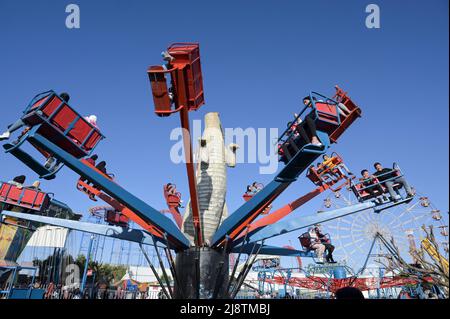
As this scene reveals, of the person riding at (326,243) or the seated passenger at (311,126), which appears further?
the person riding at (326,243)

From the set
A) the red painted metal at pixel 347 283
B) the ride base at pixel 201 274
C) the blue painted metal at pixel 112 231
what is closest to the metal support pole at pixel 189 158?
the ride base at pixel 201 274

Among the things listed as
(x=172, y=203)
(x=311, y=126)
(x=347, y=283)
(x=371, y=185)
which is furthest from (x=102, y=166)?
(x=347, y=283)

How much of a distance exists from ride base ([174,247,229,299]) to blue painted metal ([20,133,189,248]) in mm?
440

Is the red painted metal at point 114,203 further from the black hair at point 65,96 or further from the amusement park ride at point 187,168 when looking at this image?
the black hair at point 65,96

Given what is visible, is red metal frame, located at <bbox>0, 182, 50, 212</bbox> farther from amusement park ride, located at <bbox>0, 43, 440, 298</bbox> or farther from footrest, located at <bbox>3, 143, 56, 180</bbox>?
footrest, located at <bbox>3, 143, 56, 180</bbox>

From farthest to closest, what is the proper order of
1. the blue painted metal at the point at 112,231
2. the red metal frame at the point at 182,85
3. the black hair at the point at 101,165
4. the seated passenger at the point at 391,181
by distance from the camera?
the black hair at the point at 101,165 → the blue painted metal at the point at 112,231 → the seated passenger at the point at 391,181 → the red metal frame at the point at 182,85

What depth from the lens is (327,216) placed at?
9883 millimetres

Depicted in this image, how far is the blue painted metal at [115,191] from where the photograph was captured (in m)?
7.53

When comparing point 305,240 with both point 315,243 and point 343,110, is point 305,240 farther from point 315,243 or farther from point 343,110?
point 343,110

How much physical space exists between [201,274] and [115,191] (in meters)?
3.06

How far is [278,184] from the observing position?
7.71m

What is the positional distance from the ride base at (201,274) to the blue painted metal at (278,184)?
44 cm

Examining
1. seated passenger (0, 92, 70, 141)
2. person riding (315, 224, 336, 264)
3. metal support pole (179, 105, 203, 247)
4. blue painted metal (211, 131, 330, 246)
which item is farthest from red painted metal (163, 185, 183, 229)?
person riding (315, 224, 336, 264)

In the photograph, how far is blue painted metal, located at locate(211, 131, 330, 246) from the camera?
6977 millimetres
